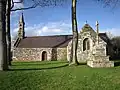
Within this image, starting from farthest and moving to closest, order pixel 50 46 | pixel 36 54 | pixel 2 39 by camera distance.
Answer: pixel 36 54 → pixel 50 46 → pixel 2 39

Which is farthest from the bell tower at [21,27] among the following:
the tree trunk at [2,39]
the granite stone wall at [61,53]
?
the tree trunk at [2,39]

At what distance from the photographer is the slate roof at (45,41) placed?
48.7m

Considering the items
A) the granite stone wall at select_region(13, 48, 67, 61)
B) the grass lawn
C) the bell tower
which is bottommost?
the grass lawn

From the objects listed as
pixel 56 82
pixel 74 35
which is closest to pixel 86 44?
pixel 74 35

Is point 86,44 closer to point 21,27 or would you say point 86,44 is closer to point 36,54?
point 36,54

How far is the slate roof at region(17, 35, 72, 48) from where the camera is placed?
48.7 metres

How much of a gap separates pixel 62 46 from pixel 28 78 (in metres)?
32.7

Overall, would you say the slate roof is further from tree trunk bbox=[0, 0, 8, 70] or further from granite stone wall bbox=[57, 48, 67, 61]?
tree trunk bbox=[0, 0, 8, 70]

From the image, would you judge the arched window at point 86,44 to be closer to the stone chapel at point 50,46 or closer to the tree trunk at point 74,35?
the stone chapel at point 50,46

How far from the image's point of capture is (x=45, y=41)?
50625 mm

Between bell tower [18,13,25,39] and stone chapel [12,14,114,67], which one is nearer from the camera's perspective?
stone chapel [12,14,114,67]

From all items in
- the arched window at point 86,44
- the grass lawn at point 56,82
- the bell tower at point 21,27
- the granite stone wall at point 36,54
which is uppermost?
the bell tower at point 21,27

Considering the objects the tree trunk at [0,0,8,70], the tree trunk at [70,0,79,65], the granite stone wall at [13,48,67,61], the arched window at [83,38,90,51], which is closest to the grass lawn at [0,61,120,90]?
the tree trunk at [0,0,8,70]

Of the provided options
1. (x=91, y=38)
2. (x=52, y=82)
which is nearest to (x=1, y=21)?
(x=52, y=82)
